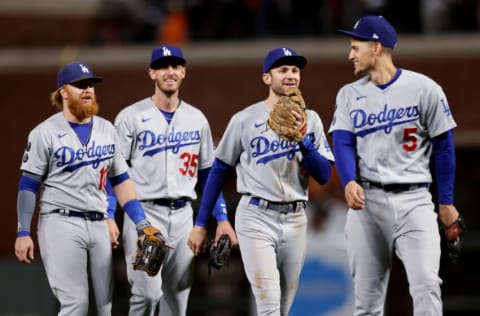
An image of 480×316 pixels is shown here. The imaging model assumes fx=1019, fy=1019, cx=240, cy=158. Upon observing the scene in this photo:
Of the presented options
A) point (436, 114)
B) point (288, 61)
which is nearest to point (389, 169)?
point (436, 114)

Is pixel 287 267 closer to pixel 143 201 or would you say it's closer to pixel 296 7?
pixel 143 201

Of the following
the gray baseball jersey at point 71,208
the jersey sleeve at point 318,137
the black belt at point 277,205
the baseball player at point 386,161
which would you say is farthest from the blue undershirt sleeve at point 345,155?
the gray baseball jersey at point 71,208

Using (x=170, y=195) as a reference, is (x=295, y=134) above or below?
above

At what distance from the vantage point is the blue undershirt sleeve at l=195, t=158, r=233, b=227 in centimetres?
727

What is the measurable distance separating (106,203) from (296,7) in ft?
25.8

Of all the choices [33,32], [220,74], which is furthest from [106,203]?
[33,32]

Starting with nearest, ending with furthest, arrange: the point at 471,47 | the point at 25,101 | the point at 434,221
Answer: the point at 434,221
the point at 471,47
the point at 25,101

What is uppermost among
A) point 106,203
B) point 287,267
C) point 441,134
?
point 441,134

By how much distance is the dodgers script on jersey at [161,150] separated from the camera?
775 cm

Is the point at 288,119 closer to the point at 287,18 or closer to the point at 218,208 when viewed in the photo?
the point at 218,208

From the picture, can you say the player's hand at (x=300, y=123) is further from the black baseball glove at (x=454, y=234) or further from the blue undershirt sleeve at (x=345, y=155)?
the black baseball glove at (x=454, y=234)

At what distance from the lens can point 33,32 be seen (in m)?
15.5

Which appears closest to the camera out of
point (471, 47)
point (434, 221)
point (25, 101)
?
point (434, 221)

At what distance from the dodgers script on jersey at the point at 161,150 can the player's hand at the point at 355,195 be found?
61.8 inches
